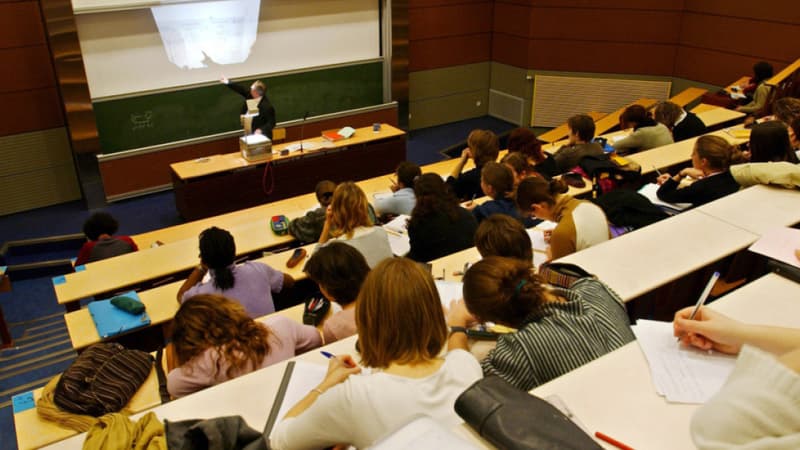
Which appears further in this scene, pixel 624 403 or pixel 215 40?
pixel 215 40

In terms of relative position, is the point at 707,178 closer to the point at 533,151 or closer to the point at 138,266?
the point at 533,151

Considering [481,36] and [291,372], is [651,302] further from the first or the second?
[481,36]

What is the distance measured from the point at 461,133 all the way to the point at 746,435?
828 cm

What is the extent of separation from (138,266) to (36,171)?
11.1 ft

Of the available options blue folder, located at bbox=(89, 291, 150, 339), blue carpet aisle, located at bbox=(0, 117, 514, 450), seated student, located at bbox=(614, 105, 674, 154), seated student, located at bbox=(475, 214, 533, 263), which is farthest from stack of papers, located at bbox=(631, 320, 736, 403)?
seated student, located at bbox=(614, 105, 674, 154)

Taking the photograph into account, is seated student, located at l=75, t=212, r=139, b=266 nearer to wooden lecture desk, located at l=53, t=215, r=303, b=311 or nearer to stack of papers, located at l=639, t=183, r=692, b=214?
wooden lecture desk, located at l=53, t=215, r=303, b=311

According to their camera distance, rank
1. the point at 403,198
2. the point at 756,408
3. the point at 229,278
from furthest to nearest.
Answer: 1. the point at 403,198
2. the point at 229,278
3. the point at 756,408

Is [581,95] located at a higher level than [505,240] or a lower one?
lower

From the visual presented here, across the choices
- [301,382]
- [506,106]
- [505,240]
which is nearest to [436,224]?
[505,240]

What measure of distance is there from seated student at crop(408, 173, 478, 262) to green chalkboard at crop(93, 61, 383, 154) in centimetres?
430

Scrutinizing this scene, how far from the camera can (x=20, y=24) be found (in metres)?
5.95

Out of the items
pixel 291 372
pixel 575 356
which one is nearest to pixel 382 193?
pixel 291 372

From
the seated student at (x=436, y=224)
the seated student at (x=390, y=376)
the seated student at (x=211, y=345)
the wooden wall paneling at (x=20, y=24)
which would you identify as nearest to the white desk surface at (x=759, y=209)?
the seated student at (x=436, y=224)

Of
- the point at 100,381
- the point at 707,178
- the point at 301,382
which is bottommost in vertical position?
the point at 100,381
